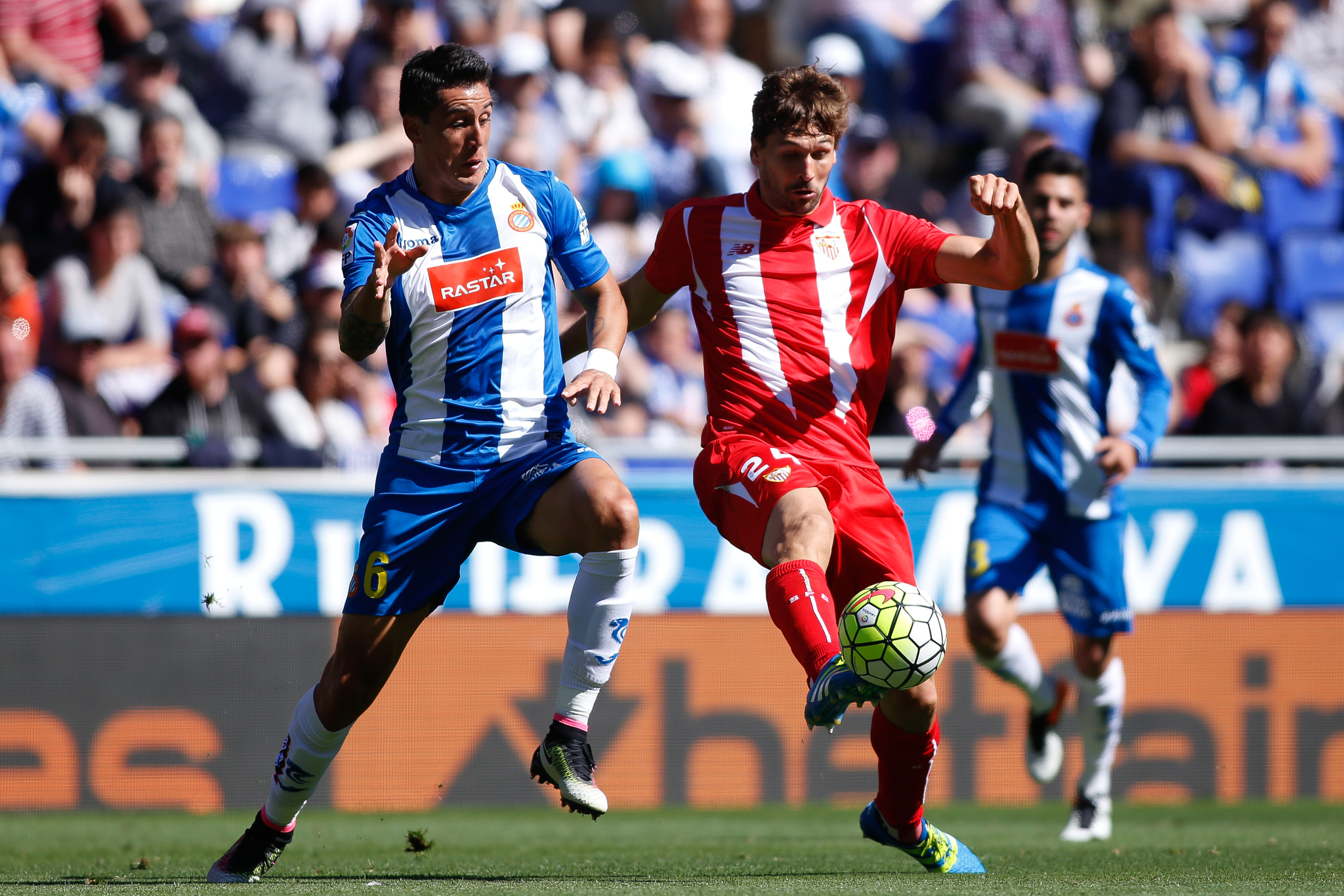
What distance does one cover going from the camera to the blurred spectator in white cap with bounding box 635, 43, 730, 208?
13.0 meters

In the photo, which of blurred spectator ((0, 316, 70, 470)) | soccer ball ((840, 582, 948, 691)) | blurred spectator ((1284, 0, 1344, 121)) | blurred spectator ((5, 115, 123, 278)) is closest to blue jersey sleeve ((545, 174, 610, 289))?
soccer ball ((840, 582, 948, 691))

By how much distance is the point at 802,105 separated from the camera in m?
5.36

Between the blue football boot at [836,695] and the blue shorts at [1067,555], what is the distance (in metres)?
3.12

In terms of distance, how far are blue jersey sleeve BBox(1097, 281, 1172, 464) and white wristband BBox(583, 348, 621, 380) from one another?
3172mm

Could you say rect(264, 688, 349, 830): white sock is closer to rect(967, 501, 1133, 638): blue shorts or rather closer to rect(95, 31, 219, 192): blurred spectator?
rect(967, 501, 1133, 638): blue shorts

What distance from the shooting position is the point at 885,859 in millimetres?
6574

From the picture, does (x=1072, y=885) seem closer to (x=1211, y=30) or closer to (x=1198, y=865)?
(x=1198, y=865)

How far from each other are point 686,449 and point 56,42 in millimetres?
6566

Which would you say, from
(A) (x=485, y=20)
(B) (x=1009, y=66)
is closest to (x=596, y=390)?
(A) (x=485, y=20)

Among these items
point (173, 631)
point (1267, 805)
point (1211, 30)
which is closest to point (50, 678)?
point (173, 631)

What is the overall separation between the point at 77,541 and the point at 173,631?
733 millimetres

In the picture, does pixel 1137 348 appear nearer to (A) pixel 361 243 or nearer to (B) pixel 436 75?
(B) pixel 436 75

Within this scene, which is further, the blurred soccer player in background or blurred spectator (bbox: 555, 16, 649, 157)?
blurred spectator (bbox: 555, 16, 649, 157)

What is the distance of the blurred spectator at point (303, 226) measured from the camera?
1155cm
